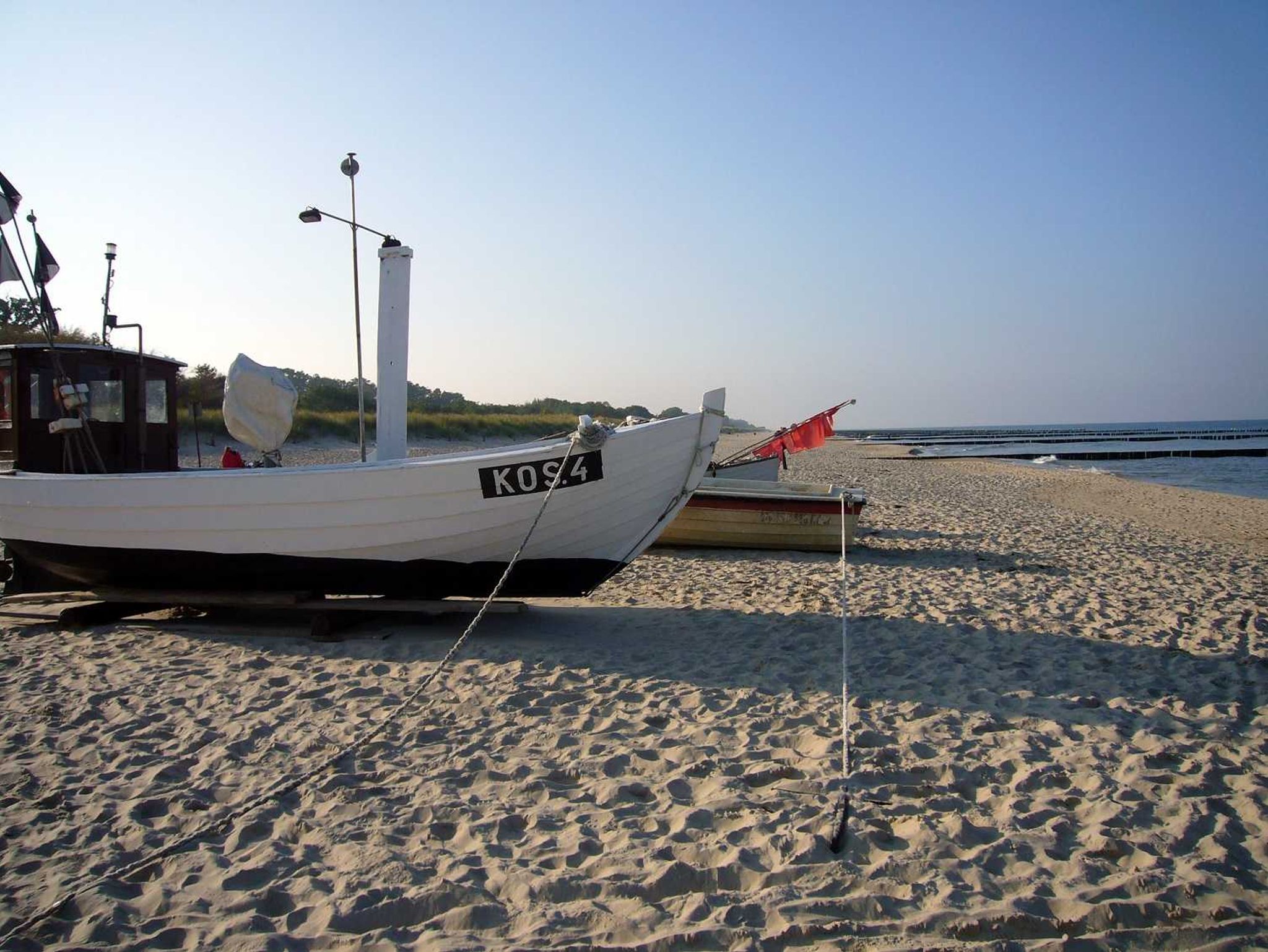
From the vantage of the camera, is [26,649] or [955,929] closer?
[955,929]

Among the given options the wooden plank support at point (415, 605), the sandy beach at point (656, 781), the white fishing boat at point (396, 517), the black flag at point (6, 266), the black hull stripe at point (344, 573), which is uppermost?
the black flag at point (6, 266)

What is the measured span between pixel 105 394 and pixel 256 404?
1775 millimetres

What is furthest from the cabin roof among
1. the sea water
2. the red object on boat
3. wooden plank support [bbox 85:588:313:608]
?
the sea water

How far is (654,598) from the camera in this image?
7961 mm

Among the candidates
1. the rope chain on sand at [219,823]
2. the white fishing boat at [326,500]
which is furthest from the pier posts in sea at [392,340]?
the rope chain on sand at [219,823]

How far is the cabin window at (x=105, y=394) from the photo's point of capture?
745 cm

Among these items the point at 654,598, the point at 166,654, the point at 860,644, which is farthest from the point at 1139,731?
the point at 166,654

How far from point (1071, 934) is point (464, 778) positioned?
8.26 ft

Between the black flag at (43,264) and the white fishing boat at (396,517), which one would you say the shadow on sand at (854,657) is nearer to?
the white fishing boat at (396,517)

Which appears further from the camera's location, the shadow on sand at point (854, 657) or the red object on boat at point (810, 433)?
the red object on boat at point (810, 433)

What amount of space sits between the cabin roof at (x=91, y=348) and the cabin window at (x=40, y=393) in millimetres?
226

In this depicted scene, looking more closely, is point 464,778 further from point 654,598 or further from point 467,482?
point 654,598

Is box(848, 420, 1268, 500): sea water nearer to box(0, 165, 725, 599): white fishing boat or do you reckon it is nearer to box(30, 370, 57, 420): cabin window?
box(0, 165, 725, 599): white fishing boat

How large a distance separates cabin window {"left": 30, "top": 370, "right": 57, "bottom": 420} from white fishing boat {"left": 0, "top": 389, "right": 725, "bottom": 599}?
2.40 ft
